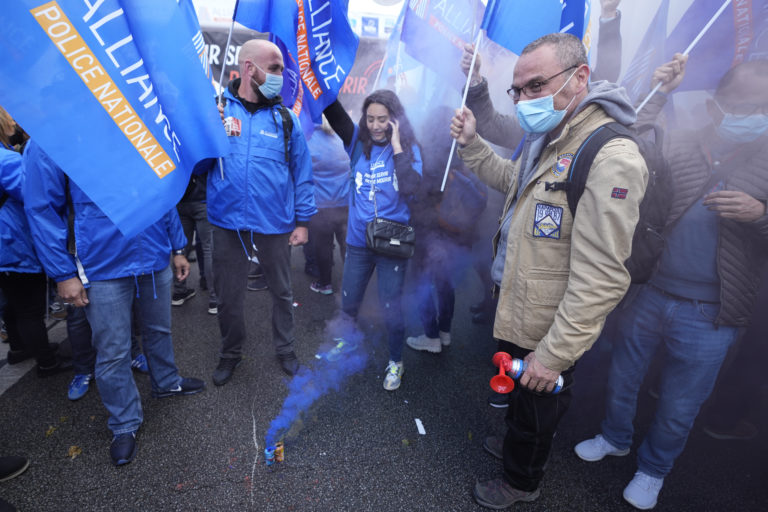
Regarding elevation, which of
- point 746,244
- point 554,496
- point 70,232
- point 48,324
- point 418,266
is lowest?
point 48,324

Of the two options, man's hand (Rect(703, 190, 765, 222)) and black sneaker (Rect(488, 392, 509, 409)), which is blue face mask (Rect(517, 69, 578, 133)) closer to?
man's hand (Rect(703, 190, 765, 222))

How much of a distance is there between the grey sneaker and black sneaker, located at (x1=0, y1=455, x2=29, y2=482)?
2779 millimetres

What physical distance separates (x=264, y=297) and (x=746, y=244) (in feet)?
14.6

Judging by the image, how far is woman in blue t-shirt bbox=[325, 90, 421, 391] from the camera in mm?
2787

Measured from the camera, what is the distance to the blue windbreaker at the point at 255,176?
2.65 metres

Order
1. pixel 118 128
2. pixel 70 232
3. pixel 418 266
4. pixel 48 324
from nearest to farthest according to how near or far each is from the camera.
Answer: pixel 118 128 < pixel 70 232 < pixel 418 266 < pixel 48 324

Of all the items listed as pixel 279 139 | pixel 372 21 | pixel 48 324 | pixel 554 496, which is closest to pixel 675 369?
pixel 554 496

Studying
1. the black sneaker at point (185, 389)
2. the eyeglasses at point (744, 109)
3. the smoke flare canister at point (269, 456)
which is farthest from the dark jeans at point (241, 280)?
the eyeglasses at point (744, 109)

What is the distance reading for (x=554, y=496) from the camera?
2281 millimetres

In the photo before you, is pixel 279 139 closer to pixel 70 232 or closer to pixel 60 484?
pixel 70 232

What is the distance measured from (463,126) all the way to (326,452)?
7.60ft

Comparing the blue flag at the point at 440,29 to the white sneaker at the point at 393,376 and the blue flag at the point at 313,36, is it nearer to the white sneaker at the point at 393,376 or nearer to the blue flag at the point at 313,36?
the blue flag at the point at 313,36

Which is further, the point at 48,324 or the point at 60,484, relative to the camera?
the point at 48,324

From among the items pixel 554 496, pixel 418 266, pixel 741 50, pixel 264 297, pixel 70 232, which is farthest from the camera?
pixel 264 297
